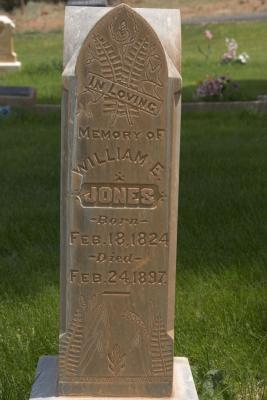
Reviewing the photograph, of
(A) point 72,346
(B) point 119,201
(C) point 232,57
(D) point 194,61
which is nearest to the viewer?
(B) point 119,201

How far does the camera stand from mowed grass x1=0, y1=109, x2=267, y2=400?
412cm

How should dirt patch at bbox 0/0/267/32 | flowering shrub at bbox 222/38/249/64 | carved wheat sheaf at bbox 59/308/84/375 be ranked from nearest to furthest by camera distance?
carved wheat sheaf at bbox 59/308/84/375 → flowering shrub at bbox 222/38/249/64 → dirt patch at bbox 0/0/267/32

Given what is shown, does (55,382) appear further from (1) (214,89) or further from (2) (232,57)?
(2) (232,57)

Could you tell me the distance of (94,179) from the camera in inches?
131

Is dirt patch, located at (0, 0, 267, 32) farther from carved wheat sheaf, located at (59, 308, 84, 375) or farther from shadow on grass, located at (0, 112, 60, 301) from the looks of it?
carved wheat sheaf, located at (59, 308, 84, 375)

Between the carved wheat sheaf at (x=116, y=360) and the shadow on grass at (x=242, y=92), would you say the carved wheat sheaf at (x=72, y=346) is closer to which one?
the carved wheat sheaf at (x=116, y=360)

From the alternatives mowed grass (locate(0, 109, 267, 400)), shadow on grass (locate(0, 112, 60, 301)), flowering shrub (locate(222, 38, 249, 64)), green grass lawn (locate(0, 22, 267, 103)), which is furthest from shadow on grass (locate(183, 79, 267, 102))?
mowed grass (locate(0, 109, 267, 400))

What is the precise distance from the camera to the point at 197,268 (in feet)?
16.8

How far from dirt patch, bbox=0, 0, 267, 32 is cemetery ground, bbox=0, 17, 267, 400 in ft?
89.8

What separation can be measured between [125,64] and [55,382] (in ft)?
4.18

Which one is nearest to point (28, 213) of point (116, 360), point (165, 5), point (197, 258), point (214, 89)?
point (197, 258)

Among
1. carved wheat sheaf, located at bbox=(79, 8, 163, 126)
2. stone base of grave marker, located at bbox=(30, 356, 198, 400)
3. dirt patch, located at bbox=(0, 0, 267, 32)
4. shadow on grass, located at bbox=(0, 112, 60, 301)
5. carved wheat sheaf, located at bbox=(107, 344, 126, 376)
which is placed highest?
dirt patch, located at bbox=(0, 0, 267, 32)

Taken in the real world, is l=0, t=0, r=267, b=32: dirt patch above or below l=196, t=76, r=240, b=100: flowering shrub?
above

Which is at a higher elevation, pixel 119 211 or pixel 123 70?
pixel 123 70
